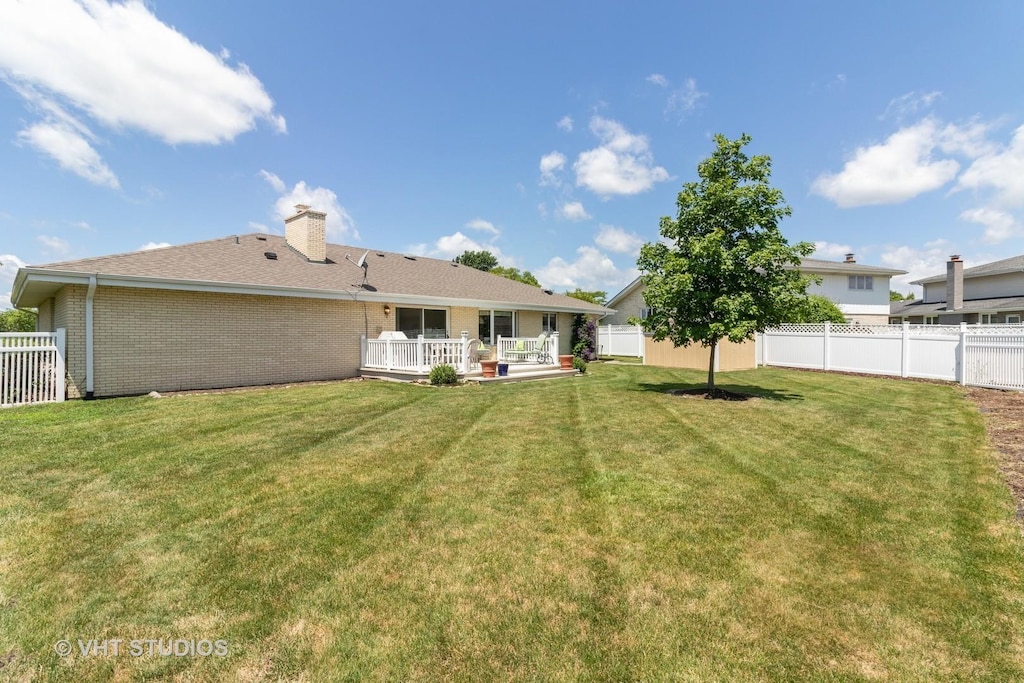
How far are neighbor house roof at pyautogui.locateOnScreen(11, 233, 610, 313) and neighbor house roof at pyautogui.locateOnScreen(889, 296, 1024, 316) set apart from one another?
26.2 m

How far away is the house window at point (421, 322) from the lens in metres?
15.4

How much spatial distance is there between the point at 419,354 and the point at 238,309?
509 centimetres

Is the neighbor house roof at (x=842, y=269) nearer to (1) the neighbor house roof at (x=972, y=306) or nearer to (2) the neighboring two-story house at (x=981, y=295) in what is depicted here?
(1) the neighbor house roof at (x=972, y=306)

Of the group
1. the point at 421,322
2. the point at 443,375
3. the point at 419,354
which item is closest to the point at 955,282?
the point at 421,322

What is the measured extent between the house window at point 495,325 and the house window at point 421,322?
174 cm

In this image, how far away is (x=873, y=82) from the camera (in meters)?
13.2

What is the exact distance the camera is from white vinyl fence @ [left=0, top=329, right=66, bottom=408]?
350 inches

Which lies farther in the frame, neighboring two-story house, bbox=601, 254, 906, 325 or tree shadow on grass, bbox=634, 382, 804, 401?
neighboring two-story house, bbox=601, 254, 906, 325

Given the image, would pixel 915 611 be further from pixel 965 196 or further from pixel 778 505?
pixel 965 196

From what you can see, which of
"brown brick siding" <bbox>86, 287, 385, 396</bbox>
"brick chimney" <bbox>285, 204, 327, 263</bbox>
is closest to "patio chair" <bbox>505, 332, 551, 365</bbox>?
"brown brick siding" <bbox>86, 287, 385, 396</bbox>

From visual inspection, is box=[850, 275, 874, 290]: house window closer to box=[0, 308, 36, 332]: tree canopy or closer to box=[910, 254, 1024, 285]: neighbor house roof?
box=[910, 254, 1024, 285]: neighbor house roof

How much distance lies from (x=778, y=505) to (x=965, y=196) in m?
23.0

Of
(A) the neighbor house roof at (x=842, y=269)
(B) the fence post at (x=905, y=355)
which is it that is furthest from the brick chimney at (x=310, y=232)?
(A) the neighbor house roof at (x=842, y=269)

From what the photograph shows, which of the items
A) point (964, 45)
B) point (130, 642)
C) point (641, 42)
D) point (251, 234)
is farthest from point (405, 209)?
point (130, 642)
